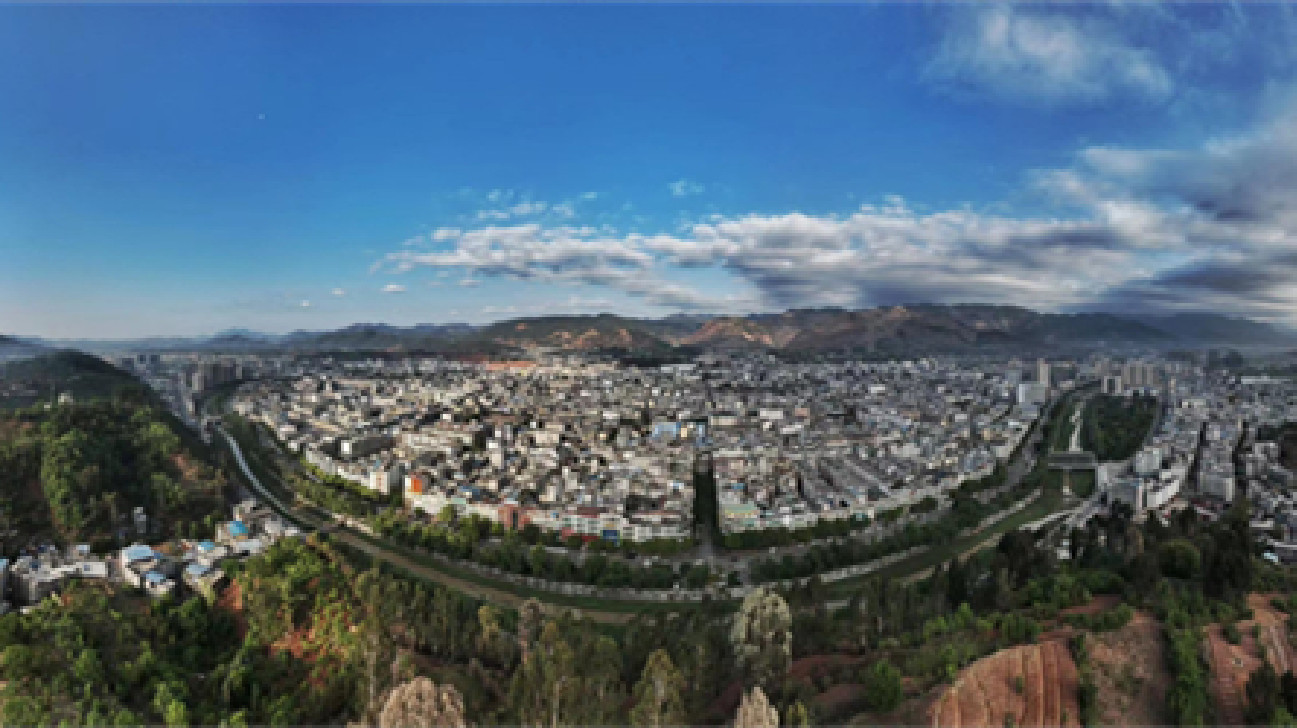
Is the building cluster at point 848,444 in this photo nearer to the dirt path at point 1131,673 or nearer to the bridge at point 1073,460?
the bridge at point 1073,460

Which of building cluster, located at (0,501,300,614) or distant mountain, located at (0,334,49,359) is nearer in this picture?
building cluster, located at (0,501,300,614)

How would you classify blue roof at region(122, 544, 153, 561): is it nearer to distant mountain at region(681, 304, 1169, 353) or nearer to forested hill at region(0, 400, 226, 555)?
forested hill at region(0, 400, 226, 555)

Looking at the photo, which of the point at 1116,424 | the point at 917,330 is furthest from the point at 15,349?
the point at 917,330

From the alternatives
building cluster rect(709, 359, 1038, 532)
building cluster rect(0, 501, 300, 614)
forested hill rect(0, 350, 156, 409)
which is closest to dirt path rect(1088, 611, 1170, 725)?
building cluster rect(709, 359, 1038, 532)

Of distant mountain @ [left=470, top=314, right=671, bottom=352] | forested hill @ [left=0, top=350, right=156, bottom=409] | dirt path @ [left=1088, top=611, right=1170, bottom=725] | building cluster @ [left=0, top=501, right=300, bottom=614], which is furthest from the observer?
distant mountain @ [left=470, top=314, right=671, bottom=352]

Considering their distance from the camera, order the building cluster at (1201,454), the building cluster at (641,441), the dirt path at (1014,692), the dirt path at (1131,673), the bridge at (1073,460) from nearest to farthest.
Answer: the dirt path at (1014,692) < the dirt path at (1131,673) < the building cluster at (641,441) < the building cluster at (1201,454) < the bridge at (1073,460)

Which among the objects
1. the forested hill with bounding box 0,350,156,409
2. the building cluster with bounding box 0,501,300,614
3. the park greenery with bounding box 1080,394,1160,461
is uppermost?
the forested hill with bounding box 0,350,156,409

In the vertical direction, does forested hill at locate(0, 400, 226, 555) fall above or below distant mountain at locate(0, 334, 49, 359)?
below

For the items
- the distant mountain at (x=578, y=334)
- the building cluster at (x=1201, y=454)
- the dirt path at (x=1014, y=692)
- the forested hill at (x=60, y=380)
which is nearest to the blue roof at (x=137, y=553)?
the dirt path at (x=1014, y=692)
